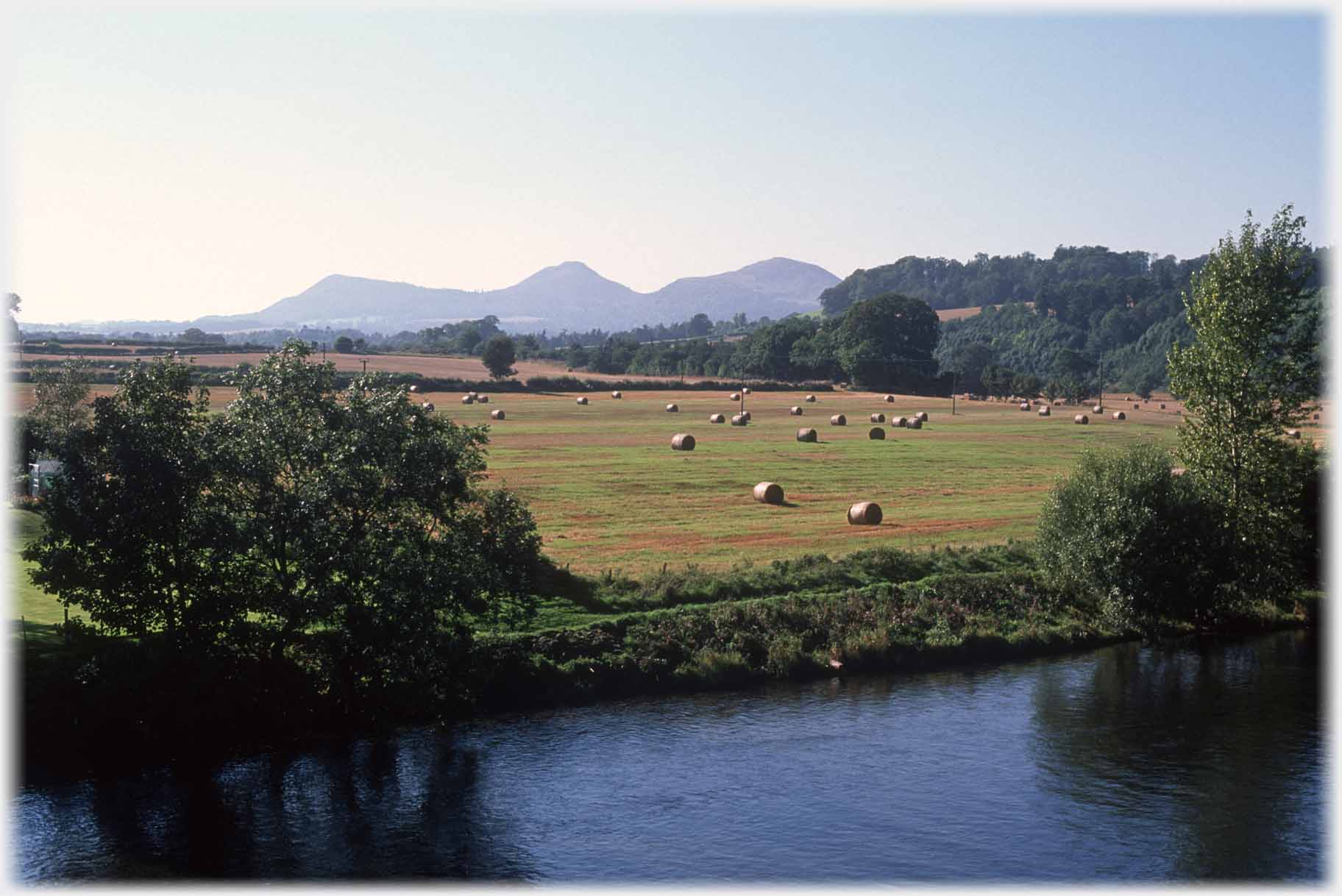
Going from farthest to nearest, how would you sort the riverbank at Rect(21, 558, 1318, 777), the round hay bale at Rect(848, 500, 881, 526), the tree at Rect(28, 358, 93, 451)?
the round hay bale at Rect(848, 500, 881, 526), the tree at Rect(28, 358, 93, 451), the riverbank at Rect(21, 558, 1318, 777)

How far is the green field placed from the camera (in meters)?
47.9

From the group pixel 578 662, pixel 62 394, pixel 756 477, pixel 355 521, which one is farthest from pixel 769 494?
pixel 62 394

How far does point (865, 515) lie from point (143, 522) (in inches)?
1239

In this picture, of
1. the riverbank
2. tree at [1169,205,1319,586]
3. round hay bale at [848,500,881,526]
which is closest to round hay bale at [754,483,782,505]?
round hay bale at [848,500,881,526]

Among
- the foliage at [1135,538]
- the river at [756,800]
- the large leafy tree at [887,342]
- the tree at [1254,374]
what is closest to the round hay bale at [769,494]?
the foliage at [1135,538]

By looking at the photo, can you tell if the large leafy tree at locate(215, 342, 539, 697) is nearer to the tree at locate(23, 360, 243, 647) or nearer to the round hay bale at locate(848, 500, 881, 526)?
the tree at locate(23, 360, 243, 647)

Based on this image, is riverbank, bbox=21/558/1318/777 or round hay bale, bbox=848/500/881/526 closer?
riverbank, bbox=21/558/1318/777

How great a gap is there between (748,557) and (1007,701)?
482 inches

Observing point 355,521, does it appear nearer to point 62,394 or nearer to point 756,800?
point 756,800

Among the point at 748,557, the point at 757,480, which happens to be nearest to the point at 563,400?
the point at 757,480

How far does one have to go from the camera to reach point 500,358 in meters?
153

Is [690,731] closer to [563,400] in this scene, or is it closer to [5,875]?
[5,875]

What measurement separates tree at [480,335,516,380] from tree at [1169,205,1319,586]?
111m

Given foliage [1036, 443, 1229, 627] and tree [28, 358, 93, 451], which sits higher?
tree [28, 358, 93, 451]
